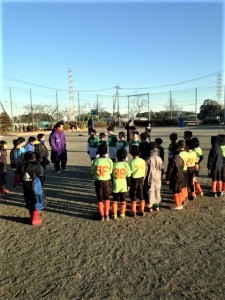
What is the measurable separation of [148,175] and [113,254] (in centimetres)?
215

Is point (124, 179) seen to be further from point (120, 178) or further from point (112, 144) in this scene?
point (112, 144)

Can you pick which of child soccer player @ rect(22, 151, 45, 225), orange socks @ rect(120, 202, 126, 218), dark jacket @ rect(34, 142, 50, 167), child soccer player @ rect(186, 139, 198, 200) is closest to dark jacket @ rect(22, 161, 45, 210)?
child soccer player @ rect(22, 151, 45, 225)

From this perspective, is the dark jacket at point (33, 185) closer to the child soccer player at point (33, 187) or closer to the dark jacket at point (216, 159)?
the child soccer player at point (33, 187)

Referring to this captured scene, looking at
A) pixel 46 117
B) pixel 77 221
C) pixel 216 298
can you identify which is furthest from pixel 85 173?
pixel 46 117

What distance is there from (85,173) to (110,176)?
4710 mm

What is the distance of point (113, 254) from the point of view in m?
4.04

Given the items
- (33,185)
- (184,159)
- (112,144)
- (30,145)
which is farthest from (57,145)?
(184,159)

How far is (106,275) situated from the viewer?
3496 mm

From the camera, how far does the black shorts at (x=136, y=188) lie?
217 inches

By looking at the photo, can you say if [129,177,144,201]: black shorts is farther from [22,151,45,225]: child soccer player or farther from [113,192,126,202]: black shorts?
[22,151,45,225]: child soccer player

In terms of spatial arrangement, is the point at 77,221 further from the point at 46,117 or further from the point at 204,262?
the point at 46,117

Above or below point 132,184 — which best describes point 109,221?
below

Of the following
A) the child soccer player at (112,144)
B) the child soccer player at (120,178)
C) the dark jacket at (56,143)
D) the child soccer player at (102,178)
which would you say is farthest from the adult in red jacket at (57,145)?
the child soccer player at (120,178)

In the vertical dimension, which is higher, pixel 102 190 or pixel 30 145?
pixel 30 145
